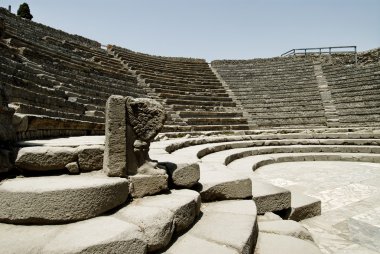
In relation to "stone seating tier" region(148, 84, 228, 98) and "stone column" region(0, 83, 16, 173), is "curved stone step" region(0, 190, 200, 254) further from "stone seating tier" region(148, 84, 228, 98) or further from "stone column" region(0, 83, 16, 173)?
"stone seating tier" region(148, 84, 228, 98)

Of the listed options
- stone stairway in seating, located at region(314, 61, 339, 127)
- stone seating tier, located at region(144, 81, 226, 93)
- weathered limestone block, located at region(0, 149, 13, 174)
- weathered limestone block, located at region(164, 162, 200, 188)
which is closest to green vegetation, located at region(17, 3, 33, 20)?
stone seating tier, located at region(144, 81, 226, 93)

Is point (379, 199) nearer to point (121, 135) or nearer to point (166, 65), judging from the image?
point (121, 135)

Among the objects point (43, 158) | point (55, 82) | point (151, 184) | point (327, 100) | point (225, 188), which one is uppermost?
point (55, 82)

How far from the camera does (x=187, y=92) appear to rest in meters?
14.8

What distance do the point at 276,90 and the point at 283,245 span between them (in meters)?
14.4

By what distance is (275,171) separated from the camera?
6.41 metres

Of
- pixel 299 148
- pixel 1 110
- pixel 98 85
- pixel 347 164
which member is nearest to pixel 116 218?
pixel 1 110

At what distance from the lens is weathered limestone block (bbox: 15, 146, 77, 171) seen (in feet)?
7.71

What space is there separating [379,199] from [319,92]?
457 inches

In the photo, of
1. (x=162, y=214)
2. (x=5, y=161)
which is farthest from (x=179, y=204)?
(x=5, y=161)

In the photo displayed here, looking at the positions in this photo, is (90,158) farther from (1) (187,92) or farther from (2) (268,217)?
(1) (187,92)

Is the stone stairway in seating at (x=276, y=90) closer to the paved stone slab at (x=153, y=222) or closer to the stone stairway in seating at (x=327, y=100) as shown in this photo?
the stone stairway in seating at (x=327, y=100)

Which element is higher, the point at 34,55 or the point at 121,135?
the point at 34,55

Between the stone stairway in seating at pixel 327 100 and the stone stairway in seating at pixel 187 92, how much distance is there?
11.9 feet
